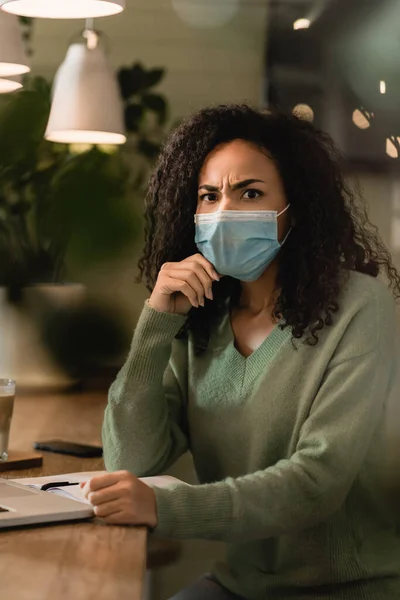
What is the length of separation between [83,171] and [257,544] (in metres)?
1.02

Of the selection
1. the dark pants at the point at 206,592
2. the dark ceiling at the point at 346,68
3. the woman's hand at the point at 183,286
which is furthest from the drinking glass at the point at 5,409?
the dark ceiling at the point at 346,68

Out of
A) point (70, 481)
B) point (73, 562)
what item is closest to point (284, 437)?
point (70, 481)

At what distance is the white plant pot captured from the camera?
2291 millimetres

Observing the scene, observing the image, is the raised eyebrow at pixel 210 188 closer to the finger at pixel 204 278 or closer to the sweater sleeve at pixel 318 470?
the finger at pixel 204 278

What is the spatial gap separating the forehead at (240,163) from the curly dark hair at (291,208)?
15mm

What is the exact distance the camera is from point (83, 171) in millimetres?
2264

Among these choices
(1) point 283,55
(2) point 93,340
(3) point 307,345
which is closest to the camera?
(3) point 307,345

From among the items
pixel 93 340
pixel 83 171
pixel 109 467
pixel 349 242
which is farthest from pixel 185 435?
pixel 83 171

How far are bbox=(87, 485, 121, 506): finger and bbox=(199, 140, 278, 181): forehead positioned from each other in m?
0.64

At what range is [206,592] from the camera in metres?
1.68

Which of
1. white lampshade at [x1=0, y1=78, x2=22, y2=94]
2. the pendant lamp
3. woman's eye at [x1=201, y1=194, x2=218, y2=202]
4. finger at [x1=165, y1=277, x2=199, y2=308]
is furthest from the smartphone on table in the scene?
white lampshade at [x1=0, y1=78, x2=22, y2=94]

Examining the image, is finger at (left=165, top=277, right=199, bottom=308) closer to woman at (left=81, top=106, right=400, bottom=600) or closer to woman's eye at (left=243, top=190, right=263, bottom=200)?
woman at (left=81, top=106, right=400, bottom=600)

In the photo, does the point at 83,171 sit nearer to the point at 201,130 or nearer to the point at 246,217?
the point at 201,130

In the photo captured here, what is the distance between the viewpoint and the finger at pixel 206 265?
1.66 metres
